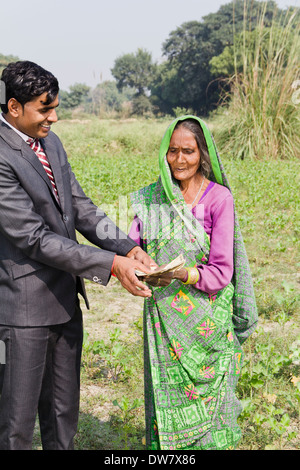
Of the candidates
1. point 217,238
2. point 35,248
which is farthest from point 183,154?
point 35,248

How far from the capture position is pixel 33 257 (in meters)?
1.89

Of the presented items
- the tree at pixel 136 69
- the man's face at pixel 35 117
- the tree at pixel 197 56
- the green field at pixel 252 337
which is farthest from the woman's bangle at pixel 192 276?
the tree at pixel 136 69

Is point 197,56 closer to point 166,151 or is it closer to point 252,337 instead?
point 252,337

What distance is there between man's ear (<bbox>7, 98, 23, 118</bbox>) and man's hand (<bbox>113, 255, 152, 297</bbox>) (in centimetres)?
67

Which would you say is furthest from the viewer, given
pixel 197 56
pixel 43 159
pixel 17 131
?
pixel 197 56

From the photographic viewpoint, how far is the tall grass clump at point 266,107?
30.7ft

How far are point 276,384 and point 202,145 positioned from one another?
1.73 metres

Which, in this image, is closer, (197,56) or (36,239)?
(36,239)

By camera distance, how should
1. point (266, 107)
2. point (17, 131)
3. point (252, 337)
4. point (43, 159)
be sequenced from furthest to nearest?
point (266, 107) → point (252, 337) → point (43, 159) → point (17, 131)

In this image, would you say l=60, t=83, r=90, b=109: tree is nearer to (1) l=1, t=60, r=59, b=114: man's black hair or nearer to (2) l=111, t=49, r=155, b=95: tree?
(2) l=111, t=49, r=155, b=95: tree

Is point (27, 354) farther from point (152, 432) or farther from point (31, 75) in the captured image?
point (31, 75)

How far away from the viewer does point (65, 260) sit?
6.23 feet

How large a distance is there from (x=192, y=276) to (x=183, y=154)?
53 centimetres

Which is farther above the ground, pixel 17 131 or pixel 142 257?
pixel 17 131
